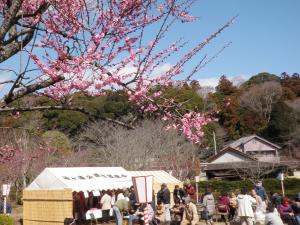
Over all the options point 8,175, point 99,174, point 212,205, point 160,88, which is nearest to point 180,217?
point 212,205

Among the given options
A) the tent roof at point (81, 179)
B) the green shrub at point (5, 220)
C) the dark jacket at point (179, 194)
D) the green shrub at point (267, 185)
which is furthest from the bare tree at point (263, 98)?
the green shrub at point (5, 220)

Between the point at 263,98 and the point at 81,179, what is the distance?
116 ft

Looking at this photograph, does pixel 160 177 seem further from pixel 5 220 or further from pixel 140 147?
pixel 140 147

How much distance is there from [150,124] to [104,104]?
5.80 m

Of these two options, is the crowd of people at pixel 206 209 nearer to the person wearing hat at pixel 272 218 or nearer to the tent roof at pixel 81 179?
the person wearing hat at pixel 272 218

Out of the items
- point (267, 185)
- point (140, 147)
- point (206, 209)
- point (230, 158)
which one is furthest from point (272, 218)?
point (230, 158)

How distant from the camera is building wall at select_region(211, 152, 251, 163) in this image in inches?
1462

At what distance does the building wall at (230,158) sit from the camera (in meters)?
37.1

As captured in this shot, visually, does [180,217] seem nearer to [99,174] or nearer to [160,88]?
[99,174]

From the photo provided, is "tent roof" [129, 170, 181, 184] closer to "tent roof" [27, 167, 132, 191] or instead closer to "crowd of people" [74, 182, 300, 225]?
"tent roof" [27, 167, 132, 191]

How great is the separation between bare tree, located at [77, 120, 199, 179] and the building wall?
5.83 meters

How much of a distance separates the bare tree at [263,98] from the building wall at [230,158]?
29.4ft

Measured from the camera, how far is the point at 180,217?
1328 cm

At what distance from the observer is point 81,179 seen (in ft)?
51.7
